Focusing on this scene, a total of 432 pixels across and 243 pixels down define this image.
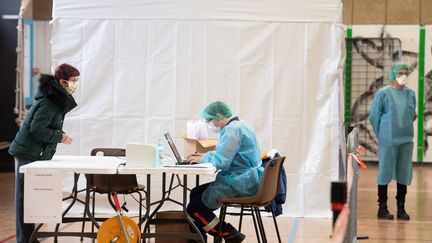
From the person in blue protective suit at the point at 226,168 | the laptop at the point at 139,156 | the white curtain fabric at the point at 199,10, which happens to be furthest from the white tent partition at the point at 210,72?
the laptop at the point at 139,156

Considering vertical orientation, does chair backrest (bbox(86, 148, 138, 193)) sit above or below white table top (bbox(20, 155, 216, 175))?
below

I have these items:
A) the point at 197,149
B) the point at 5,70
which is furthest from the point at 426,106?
the point at 197,149

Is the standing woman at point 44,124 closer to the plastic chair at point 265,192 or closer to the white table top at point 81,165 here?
the white table top at point 81,165

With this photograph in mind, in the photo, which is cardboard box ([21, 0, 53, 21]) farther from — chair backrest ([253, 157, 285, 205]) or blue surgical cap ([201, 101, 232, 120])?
chair backrest ([253, 157, 285, 205])

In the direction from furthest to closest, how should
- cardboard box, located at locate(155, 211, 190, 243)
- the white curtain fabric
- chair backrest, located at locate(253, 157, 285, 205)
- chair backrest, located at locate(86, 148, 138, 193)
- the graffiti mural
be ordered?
the graffiti mural → the white curtain fabric → chair backrest, located at locate(86, 148, 138, 193) → cardboard box, located at locate(155, 211, 190, 243) → chair backrest, located at locate(253, 157, 285, 205)

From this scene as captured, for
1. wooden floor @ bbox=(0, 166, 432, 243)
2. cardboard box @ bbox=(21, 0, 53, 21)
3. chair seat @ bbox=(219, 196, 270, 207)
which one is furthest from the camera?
cardboard box @ bbox=(21, 0, 53, 21)

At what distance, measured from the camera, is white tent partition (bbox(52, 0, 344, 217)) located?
7.40 metres

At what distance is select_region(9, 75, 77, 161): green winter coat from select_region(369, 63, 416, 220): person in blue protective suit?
341cm

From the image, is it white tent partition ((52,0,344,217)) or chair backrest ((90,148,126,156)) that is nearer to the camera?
chair backrest ((90,148,126,156))

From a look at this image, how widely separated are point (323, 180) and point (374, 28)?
6294 mm

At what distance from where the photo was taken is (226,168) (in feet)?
17.4

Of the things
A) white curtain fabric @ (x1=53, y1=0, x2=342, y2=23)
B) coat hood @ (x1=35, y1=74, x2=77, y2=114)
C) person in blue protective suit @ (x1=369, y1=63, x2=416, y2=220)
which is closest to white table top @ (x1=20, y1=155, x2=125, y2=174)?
coat hood @ (x1=35, y1=74, x2=77, y2=114)

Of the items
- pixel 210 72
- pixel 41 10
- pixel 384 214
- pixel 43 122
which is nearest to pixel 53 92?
pixel 43 122

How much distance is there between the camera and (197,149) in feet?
21.1
